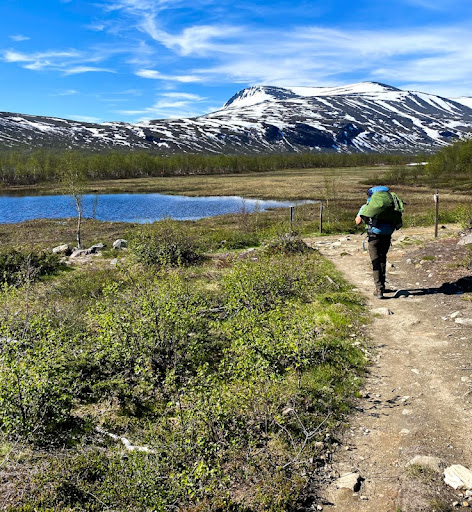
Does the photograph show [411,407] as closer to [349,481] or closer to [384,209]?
[349,481]

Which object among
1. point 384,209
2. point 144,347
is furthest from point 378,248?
point 144,347

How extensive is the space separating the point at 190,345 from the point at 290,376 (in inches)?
79.3

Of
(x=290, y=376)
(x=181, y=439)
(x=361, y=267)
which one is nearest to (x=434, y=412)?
(x=290, y=376)

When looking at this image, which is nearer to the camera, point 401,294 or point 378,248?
point 378,248

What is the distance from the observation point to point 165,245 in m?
17.8

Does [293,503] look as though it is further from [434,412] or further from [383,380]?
[383,380]

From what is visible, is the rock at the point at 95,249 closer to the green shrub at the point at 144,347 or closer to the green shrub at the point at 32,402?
the green shrub at the point at 144,347

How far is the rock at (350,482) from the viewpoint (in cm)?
484

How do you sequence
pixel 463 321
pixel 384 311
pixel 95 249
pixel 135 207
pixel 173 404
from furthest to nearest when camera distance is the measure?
pixel 135 207, pixel 95 249, pixel 384 311, pixel 463 321, pixel 173 404

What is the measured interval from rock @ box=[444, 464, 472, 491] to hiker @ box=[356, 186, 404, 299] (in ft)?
22.1

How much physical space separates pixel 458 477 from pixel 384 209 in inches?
287

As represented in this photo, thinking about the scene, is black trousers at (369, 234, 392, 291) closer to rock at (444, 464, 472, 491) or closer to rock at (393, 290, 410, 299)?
rock at (393, 290, 410, 299)

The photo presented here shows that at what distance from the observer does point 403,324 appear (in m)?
9.51

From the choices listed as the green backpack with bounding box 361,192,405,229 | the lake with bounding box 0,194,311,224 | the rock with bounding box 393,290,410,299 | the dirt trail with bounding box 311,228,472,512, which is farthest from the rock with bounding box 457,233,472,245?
the lake with bounding box 0,194,311,224
